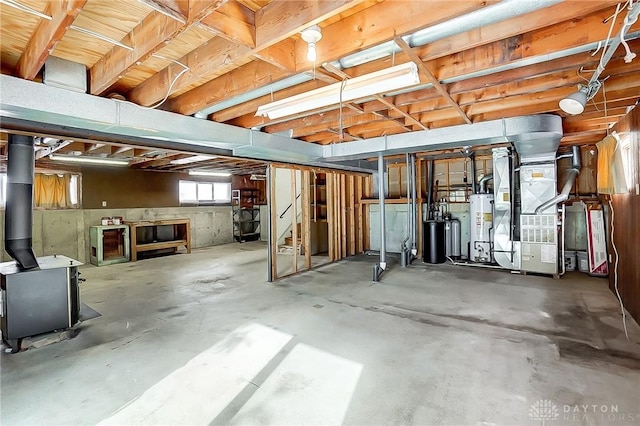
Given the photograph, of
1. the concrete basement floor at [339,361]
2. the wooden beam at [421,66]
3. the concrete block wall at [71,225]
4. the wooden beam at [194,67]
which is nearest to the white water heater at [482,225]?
the concrete basement floor at [339,361]

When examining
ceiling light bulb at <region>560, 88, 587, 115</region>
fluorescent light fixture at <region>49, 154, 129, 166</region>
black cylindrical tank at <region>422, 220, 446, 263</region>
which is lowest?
black cylindrical tank at <region>422, 220, 446, 263</region>

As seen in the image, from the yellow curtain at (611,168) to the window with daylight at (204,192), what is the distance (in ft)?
29.9

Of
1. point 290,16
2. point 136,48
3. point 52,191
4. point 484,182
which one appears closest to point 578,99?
point 290,16

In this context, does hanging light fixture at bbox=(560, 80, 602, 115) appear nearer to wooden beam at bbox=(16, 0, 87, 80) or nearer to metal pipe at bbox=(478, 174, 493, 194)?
wooden beam at bbox=(16, 0, 87, 80)

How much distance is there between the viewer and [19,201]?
3.07 meters

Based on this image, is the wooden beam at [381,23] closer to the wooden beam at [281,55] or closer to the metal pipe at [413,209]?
the wooden beam at [281,55]

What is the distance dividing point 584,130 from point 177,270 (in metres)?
7.24

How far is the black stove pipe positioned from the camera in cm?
302

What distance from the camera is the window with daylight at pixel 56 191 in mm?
6629

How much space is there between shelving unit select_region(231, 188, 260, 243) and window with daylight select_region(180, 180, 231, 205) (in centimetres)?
28

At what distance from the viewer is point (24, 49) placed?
84.4 inches

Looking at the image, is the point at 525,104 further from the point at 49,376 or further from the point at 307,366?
the point at 49,376

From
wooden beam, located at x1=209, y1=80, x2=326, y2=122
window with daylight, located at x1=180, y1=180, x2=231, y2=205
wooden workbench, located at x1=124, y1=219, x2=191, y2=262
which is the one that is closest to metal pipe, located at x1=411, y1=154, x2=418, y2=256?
wooden beam, located at x1=209, y1=80, x2=326, y2=122

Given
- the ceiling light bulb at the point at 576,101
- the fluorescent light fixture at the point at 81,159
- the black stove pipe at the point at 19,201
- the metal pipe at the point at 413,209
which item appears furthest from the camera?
the metal pipe at the point at 413,209
